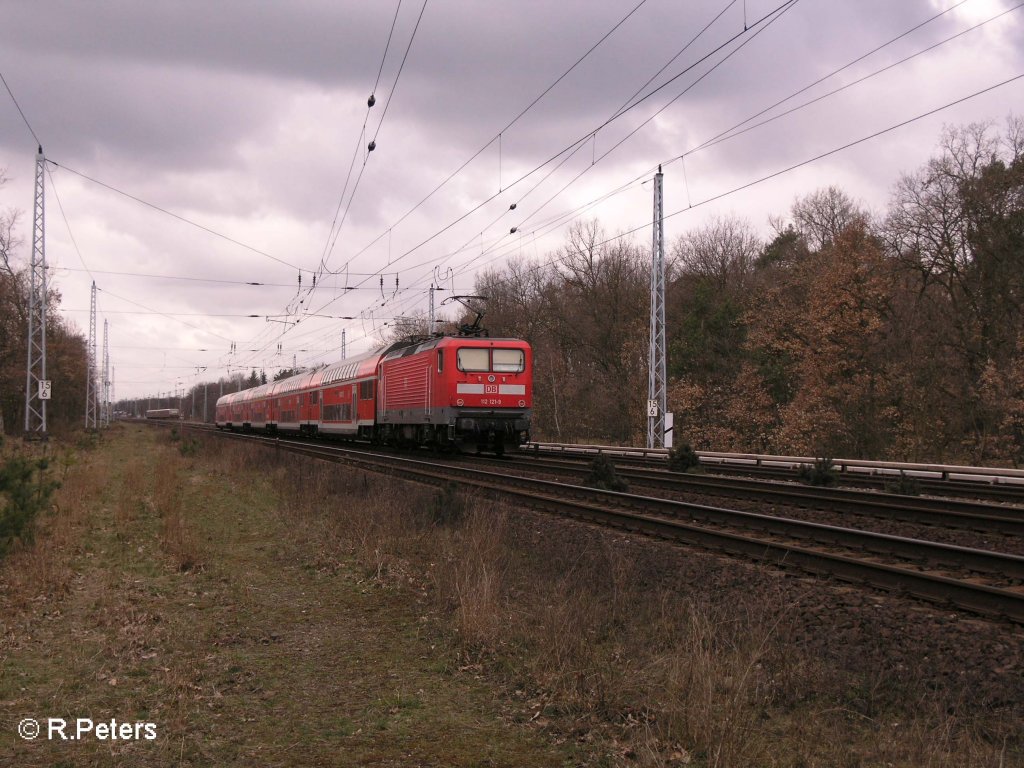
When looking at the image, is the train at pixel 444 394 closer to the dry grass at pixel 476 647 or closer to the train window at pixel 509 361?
the train window at pixel 509 361

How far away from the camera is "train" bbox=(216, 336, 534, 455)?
23.1 m

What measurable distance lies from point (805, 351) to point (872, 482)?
1500 cm

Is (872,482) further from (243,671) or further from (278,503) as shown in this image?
(243,671)

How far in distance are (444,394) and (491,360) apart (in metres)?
1.69

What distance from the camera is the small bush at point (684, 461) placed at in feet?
68.4

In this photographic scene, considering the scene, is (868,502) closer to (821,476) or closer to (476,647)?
(821,476)

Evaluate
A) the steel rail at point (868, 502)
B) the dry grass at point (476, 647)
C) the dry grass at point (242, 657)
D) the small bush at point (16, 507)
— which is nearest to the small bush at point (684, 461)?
the steel rail at point (868, 502)

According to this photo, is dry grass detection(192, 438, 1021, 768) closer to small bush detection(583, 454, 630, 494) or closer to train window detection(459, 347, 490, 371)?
small bush detection(583, 454, 630, 494)

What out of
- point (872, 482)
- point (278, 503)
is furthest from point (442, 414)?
point (872, 482)

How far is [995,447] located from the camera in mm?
26078

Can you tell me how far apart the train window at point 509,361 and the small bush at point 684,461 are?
5281 mm

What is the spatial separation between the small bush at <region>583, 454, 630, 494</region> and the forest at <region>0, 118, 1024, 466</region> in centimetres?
1517

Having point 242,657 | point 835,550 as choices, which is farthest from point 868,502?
point 242,657

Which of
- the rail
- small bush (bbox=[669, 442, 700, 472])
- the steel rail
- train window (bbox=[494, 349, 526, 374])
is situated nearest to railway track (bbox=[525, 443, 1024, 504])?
the rail
